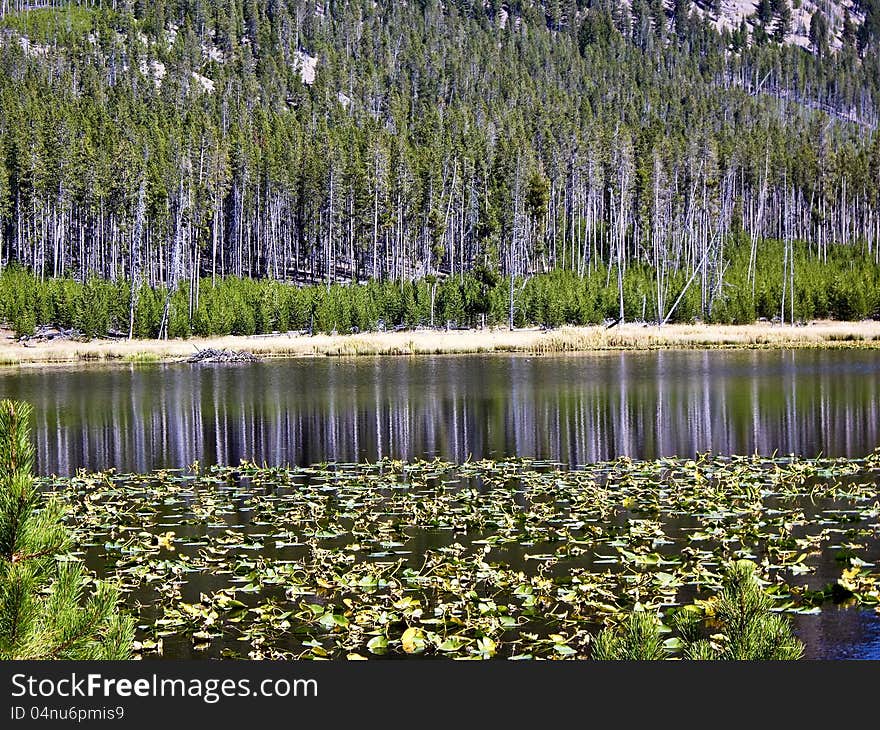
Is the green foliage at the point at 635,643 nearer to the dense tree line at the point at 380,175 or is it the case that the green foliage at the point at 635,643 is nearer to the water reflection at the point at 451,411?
the water reflection at the point at 451,411

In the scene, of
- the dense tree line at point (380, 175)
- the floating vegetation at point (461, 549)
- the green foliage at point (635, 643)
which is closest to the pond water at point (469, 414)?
the floating vegetation at point (461, 549)

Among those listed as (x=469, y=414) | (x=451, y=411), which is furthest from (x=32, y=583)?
(x=451, y=411)

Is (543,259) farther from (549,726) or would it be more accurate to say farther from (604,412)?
(549,726)

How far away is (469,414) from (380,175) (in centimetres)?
6869

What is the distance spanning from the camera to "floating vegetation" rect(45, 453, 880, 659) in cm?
949

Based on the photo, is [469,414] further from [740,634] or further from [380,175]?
[380,175]

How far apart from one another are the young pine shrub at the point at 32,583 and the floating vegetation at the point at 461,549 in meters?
3.99

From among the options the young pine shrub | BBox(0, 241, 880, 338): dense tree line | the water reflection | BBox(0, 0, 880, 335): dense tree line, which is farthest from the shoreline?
the young pine shrub

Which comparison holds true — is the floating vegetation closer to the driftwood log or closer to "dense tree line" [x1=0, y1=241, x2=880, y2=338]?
the driftwood log

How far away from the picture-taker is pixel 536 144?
10938cm

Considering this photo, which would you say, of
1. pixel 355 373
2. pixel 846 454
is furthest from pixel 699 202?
pixel 846 454

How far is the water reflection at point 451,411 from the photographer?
854 inches

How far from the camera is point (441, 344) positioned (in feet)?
194

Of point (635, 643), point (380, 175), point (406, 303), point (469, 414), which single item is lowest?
point (469, 414)
